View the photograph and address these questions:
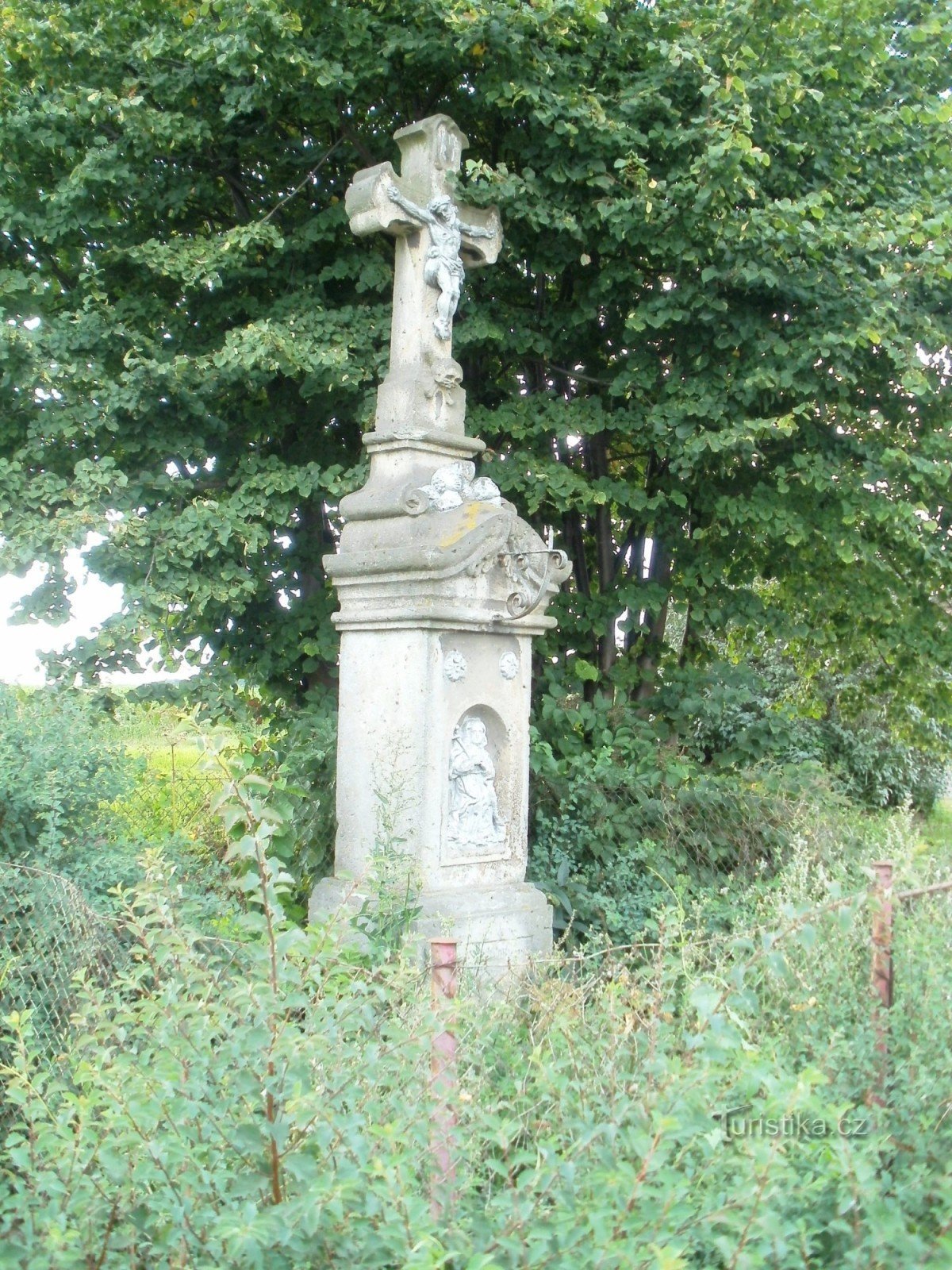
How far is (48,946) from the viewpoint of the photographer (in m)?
4.52

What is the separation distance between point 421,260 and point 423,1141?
15.7 ft

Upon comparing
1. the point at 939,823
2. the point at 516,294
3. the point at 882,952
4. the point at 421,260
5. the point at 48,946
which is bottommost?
the point at 48,946

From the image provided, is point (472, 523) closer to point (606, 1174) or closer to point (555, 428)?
point (555, 428)

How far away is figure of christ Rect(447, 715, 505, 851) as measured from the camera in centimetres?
562

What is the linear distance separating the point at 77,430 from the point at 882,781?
8.65 m

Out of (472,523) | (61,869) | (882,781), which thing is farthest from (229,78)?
(882,781)

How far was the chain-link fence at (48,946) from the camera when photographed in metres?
4.34

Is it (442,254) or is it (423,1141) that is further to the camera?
(442,254)

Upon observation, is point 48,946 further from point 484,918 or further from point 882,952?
point 882,952

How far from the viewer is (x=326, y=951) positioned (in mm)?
2574

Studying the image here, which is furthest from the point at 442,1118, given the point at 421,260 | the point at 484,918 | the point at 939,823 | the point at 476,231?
the point at 939,823

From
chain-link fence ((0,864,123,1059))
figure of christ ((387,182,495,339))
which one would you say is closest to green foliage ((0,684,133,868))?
chain-link fence ((0,864,123,1059))

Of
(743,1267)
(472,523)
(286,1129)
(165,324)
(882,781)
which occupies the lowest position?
(743,1267)

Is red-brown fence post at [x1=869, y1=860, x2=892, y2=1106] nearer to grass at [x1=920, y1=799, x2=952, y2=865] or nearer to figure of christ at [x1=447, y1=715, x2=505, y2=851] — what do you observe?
figure of christ at [x1=447, y1=715, x2=505, y2=851]
